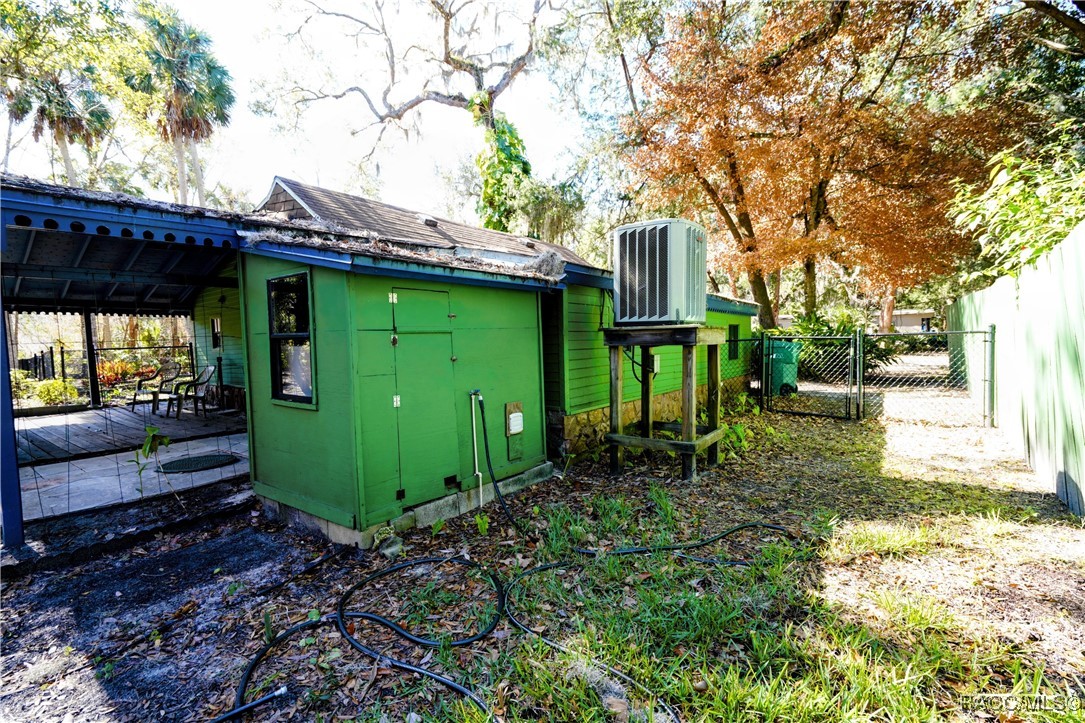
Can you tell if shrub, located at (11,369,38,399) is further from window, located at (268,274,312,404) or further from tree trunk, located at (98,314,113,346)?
tree trunk, located at (98,314,113,346)

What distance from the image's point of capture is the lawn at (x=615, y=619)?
230 cm

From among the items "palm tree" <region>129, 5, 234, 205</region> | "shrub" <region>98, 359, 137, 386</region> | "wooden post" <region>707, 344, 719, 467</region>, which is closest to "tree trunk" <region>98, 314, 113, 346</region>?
"shrub" <region>98, 359, 137, 386</region>

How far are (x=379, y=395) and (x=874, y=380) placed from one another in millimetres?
13299

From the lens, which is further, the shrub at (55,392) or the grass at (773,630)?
the shrub at (55,392)

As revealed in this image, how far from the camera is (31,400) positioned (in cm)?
1028

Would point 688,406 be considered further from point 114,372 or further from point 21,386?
point 114,372

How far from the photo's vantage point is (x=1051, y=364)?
14.4 ft

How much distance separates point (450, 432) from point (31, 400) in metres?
11.6

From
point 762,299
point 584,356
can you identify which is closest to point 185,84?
point 584,356

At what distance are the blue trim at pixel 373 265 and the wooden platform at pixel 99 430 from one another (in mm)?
4439

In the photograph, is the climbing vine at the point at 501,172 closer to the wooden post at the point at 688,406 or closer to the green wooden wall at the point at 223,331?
the green wooden wall at the point at 223,331

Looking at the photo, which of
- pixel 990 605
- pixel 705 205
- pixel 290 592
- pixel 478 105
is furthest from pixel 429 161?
pixel 990 605

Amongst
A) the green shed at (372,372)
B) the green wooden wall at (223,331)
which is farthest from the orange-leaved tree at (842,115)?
the green wooden wall at (223,331)

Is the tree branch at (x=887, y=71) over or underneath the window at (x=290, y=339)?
over
